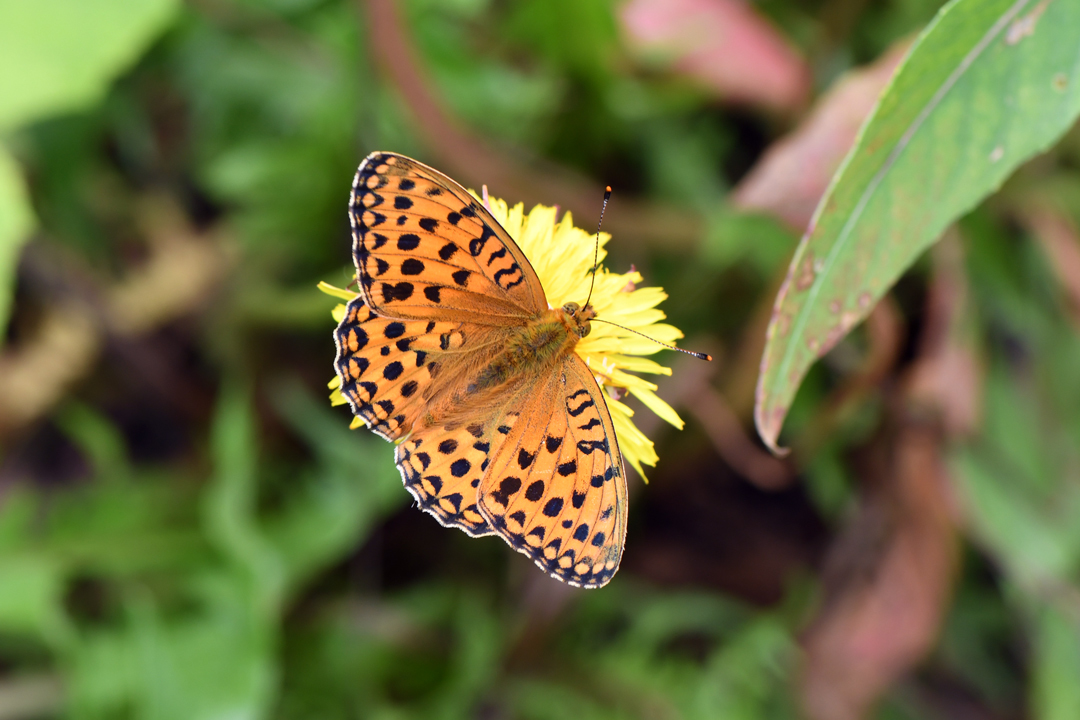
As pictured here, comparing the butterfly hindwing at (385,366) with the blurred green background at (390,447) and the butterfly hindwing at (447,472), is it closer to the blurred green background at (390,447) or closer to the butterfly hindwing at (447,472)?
the butterfly hindwing at (447,472)

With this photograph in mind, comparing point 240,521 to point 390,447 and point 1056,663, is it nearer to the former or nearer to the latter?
point 390,447

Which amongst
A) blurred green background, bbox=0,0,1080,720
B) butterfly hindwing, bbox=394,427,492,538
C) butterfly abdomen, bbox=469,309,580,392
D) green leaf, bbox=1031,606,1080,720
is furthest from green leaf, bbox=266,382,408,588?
Answer: green leaf, bbox=1031,606,1080,720

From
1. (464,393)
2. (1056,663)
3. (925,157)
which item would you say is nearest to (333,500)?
(464,393)

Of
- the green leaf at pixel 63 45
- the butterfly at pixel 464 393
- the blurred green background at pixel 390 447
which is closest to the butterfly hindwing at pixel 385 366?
the butterfly at pixel 464 393

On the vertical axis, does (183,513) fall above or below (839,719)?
below

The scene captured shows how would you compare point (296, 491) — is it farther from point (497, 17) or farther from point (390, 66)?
point (497, 17)

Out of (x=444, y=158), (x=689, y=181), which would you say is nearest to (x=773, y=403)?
(x=444, y=158)
